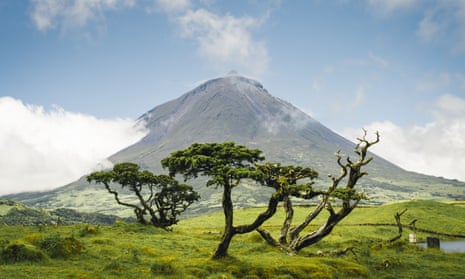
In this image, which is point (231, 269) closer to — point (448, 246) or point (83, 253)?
point (83, 253)

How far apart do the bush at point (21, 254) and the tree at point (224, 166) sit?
35.0 feet

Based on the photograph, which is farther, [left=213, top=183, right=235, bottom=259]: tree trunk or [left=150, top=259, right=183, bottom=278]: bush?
[left=213, top=183, right=235, bottom=259]: tree trunk

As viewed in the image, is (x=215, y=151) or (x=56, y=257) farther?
(x=215, y=151)

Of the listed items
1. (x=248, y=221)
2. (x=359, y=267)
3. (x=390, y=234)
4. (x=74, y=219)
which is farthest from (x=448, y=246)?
(x=74, y=219)

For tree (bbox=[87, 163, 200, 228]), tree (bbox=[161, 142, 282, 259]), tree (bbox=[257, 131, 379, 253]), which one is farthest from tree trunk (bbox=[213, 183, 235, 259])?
tree (bbox=[87, 163, 200, 228])

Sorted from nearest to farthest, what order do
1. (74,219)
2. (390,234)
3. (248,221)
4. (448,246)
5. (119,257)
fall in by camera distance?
(119,257)
(448,246)
(390,234)
(248,221)
(74,219)

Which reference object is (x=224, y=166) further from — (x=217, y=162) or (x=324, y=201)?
(x=324, y=201)

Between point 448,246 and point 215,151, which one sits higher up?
point 215,151

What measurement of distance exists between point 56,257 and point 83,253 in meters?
2.16

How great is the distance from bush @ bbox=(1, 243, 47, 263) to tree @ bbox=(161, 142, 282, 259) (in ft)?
35.0

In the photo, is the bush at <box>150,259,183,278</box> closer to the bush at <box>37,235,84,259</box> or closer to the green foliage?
the green foliage

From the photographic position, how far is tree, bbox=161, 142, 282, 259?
2695 cm

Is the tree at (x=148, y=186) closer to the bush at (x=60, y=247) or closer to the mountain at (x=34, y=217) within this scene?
the bush at (x=60, y=247)

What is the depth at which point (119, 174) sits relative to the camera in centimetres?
5316
